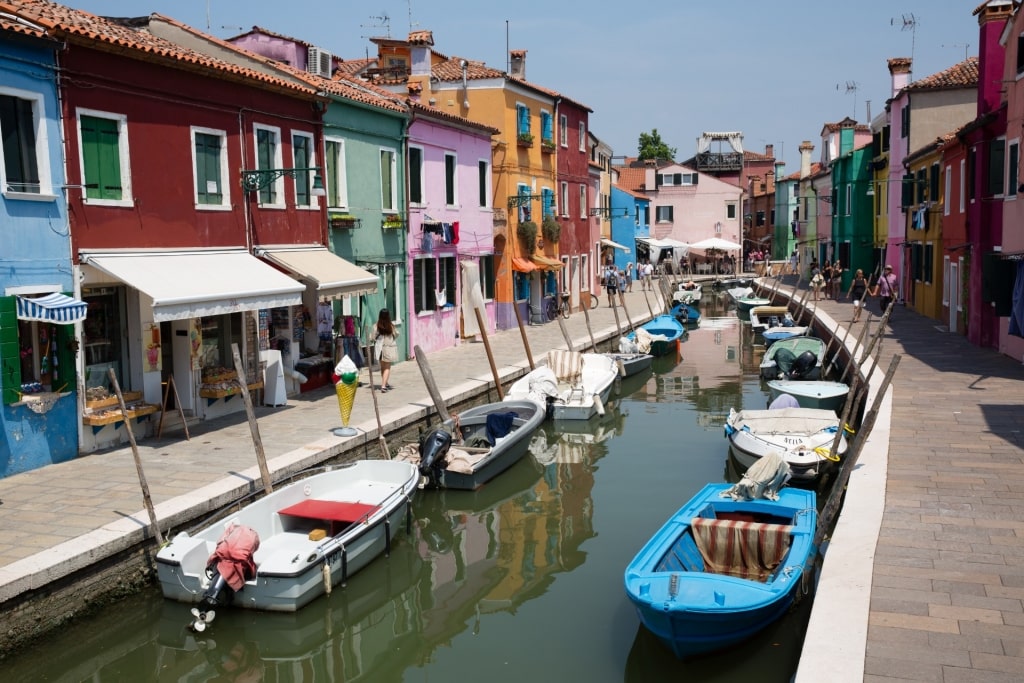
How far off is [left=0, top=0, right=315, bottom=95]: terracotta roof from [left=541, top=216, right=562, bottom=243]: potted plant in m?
17.5

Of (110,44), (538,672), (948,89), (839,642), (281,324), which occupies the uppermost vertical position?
(948,89)

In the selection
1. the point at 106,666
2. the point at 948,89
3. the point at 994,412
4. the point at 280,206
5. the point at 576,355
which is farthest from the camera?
the point at 948,89

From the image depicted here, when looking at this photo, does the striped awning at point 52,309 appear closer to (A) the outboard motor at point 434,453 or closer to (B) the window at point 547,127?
(A) the outboard motor at point 434,453

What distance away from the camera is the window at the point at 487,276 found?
28.8 m

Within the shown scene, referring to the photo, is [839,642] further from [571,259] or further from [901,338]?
[571,259]

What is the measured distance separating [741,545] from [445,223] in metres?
16.7

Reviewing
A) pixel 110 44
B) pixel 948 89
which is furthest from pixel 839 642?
pixel 948 89

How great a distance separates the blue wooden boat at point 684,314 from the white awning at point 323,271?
929 inches

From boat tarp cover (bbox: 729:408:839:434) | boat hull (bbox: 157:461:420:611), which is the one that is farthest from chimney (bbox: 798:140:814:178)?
boat hull (bbox: 157:461:420:611)

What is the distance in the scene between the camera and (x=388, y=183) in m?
22.4

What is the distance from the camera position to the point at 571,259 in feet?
125

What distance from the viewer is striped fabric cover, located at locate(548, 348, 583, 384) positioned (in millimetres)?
22016

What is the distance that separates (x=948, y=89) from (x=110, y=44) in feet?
95.4

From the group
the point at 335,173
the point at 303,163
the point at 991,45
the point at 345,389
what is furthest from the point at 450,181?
the point at 991,45
